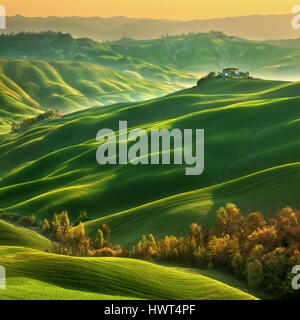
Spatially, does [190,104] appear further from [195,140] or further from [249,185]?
[249,185]

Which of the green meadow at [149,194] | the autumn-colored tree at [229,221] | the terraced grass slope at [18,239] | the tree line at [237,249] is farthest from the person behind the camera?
the autumn-colored tree at [229,221]

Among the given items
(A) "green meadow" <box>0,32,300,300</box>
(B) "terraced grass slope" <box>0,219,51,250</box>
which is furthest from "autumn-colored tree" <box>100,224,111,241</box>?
(B) "terraced grass slope" <box>0,219,51,250</box>

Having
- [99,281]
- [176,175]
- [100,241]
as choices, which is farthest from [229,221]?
[176,175]

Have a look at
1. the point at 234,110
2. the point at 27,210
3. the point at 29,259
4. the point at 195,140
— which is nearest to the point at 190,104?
the point at 234,110

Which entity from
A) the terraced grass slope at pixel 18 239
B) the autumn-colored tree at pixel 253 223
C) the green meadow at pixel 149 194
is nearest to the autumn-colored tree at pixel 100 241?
the green meadow at pixel 149 194

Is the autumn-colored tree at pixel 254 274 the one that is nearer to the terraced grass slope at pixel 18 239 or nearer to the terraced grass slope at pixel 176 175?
the terraced grass slope at pixel 176 175

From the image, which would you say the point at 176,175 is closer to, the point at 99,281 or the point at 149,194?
the point at 149,194
